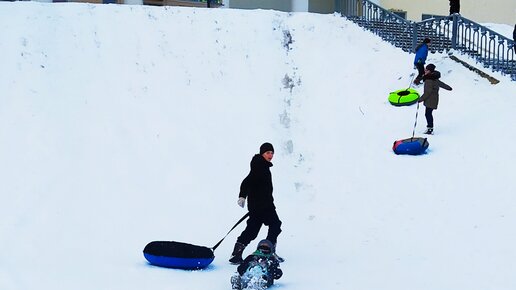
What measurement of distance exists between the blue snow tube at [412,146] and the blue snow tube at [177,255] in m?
6.69

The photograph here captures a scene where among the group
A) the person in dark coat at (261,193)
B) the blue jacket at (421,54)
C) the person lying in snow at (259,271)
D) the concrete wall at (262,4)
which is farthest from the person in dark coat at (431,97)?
the concrete wall at (262,4)

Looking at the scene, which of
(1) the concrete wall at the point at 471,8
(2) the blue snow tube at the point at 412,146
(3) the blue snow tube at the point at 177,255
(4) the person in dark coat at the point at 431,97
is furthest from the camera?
(1) the concrete wall at the point at 471,8

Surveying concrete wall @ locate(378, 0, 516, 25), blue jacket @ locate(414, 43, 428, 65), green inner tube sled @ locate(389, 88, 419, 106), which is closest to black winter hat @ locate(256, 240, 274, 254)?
green inner tube sled @ locate(389, 88, 419, 106)

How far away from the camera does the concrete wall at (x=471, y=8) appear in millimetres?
30922

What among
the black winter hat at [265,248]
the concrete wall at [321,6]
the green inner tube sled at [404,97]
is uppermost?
the concrete wall at [321,6]

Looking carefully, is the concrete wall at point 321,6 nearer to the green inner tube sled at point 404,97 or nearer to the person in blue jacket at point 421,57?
the person in blue jacket at point 421,57

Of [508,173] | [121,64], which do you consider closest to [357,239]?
[508,173]

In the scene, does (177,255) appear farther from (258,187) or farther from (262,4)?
(262,4)

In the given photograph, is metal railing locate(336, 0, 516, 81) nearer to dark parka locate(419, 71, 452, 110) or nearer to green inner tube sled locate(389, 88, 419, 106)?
green inner tube sled locate(389, 88, 419, 106)

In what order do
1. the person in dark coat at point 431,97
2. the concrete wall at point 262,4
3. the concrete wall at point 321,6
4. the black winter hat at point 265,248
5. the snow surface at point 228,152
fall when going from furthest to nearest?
the concrete wall at point 321,6
the concrete wall at point 262,4
the person in dark coat at point 431,97
the snow surface at point 228,152
the black winter hat at point 265,248

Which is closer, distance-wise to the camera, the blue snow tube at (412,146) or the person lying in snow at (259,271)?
the person lying in snow at (259,271)

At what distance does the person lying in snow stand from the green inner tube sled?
32.9ft

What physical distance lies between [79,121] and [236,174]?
11.3ft

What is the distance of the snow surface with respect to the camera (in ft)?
32.9
